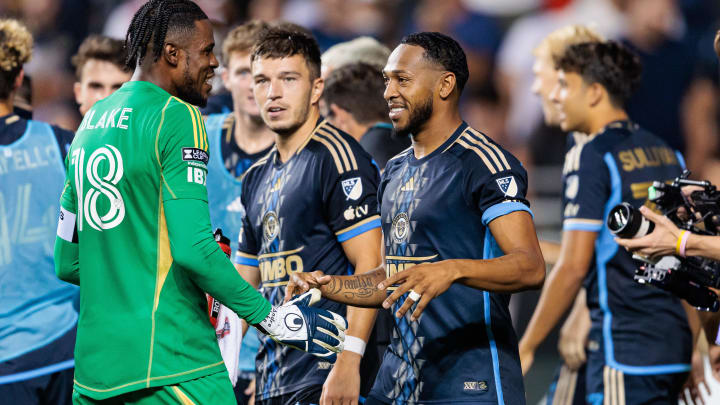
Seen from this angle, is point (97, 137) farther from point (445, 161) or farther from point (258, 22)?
point (258, 22)

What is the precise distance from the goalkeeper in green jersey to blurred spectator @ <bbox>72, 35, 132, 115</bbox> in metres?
2.72

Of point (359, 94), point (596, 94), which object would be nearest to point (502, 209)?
point (359, 94)

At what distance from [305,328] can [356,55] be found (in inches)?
119

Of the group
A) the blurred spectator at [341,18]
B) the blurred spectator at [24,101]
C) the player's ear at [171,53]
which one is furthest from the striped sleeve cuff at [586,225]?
the blurred spectator at [341,18]

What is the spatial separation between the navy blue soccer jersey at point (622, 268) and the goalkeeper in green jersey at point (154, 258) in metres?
2.29

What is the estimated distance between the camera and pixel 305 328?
3.19m

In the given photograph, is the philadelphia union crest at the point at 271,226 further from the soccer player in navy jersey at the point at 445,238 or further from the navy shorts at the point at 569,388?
the navy shorts at the point at 569,388

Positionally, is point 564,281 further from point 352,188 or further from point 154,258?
point 154,258

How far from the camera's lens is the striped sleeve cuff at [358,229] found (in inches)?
156

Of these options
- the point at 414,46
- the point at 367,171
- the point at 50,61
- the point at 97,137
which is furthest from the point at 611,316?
the point at 50,61

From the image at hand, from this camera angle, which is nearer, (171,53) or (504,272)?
(504,272)

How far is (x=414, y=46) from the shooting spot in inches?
146

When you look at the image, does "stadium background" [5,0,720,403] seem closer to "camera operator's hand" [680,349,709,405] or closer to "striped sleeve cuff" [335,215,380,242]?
"camera operator's hand" [680,349,709,405]

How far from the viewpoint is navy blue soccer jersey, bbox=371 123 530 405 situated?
3.40 metres
